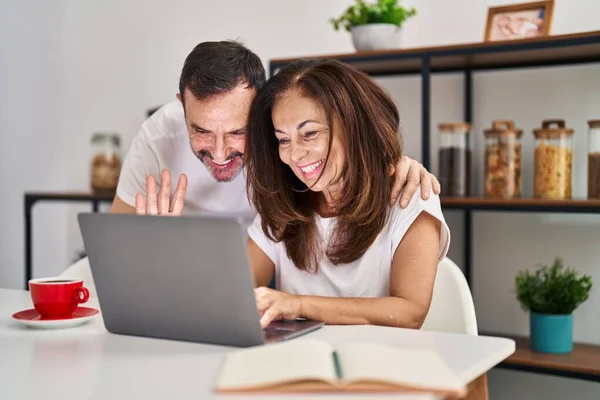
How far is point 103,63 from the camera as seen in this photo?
11.6 feet

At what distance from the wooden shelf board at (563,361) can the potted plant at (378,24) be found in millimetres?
1063

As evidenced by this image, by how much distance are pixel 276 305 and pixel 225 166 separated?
25.7 inches

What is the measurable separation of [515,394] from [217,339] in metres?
1.83

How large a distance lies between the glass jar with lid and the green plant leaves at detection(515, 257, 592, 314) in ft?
1.12

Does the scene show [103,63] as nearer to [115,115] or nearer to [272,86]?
[115,115]

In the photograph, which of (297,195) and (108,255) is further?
(297,195)

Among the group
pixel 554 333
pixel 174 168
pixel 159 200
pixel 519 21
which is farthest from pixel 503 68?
pixel 159 200

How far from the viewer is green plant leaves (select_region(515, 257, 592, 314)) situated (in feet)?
7.62

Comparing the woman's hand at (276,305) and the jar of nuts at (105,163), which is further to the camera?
the jar of nuts at (105,163)

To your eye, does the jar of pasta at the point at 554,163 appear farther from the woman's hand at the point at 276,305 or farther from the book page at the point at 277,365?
the book page at the point at 277,365

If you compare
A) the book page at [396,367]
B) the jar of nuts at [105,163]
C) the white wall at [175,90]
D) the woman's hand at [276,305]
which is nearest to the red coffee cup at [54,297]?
the woman's hand at [276,305]

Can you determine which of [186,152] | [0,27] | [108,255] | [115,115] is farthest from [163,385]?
[0,27]

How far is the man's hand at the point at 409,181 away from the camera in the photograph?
5.17 feet

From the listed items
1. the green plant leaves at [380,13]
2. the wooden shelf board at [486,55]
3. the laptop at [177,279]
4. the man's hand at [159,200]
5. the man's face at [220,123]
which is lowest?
the laptop at [177,279]
